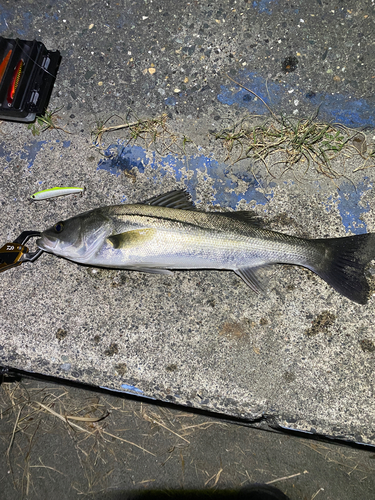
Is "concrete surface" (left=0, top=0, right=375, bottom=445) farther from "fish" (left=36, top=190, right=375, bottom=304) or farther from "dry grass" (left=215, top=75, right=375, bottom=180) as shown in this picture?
"fish" (left=36, top=190, right=375, bottom=304)

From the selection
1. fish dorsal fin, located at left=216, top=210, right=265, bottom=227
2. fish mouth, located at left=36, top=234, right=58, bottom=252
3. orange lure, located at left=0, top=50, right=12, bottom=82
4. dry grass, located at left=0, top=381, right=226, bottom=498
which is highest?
orange lure, located at left=0, top=50, right=12, bottom=82

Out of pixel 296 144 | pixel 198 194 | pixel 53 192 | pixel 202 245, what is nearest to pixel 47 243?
pixel 53 192

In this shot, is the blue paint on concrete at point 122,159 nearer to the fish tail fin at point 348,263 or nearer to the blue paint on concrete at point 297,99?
Result: the blue paint on concrete at point 297,99

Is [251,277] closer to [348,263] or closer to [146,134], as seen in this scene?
[348,263]

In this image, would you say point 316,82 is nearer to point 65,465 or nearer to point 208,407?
point 208,407

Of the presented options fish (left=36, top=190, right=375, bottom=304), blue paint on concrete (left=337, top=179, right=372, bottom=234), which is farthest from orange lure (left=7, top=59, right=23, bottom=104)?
blue paint on concrete (left=337, top=179, right=372, bottom=234)

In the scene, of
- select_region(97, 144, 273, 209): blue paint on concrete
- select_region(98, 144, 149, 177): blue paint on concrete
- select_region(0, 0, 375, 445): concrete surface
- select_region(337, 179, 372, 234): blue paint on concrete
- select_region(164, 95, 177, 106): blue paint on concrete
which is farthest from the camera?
select_region(164, 95, 177, 106): blue paint on concrete
